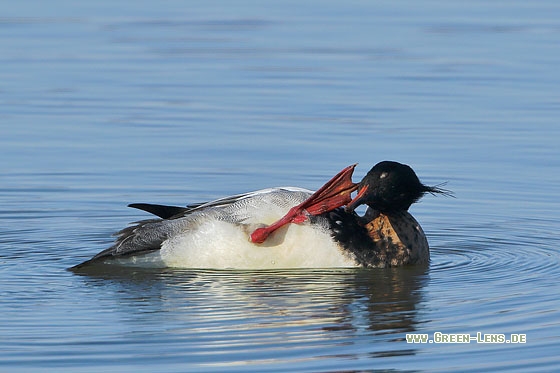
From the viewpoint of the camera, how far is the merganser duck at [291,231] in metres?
10.6

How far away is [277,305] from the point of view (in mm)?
9742

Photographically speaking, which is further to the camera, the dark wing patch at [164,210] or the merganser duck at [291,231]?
the dark wing patch at [164,210]

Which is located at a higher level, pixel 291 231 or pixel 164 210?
pixel 164 210

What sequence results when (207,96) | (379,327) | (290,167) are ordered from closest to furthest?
1. (379,327)
2. (290,167)
3. (207,96)

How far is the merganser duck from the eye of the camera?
34.9 feet

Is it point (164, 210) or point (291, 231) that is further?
point (164, 210)

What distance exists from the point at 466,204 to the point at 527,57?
6.22 m

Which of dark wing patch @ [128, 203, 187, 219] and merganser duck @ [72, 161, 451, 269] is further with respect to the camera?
dark wing patch @ [128, 203, 187, 219]

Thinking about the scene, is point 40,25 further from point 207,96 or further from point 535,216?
point 535,216

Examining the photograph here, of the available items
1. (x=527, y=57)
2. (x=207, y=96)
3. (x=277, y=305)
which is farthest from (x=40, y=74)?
(x=277, y=305)

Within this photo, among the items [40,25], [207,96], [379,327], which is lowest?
[379,327]

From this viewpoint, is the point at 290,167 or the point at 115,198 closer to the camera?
the point at 115,198

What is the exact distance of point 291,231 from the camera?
1063cm

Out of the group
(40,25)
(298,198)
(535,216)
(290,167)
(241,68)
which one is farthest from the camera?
(40,25)
